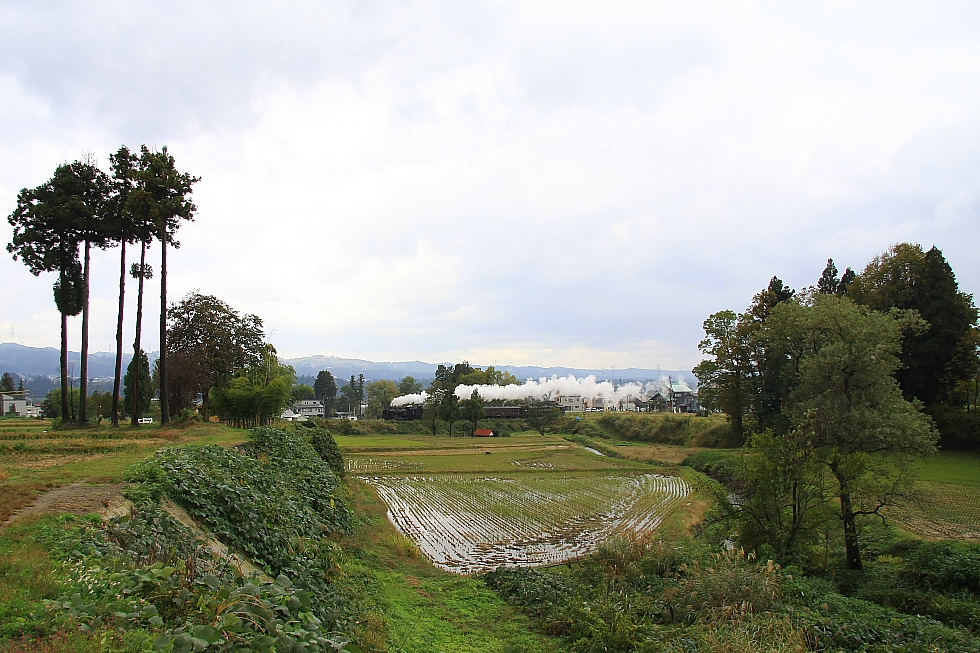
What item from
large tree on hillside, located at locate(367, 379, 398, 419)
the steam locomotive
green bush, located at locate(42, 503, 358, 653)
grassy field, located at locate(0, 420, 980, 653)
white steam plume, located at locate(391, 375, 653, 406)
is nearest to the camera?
green bush, located at locate(42, 503, 358, 653)

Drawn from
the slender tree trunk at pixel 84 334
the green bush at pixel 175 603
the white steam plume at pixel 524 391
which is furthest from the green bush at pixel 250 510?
the white steam plume at pixel 524 391

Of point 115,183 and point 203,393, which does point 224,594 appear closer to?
point 115,183

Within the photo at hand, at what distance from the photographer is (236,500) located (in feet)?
26.9

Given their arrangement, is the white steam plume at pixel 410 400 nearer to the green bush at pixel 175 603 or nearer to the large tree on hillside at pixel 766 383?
the large tree on hillside at pixel 766 383

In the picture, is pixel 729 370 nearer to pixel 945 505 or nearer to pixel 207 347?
pixel 945 505

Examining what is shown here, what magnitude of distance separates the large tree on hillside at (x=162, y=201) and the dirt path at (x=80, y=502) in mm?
17075

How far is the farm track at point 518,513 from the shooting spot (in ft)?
53.8

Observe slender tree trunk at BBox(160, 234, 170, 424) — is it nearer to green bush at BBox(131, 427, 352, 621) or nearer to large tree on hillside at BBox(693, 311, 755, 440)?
green bush at BBox(131, 427, 352, 621)

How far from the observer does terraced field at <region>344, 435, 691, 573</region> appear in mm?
16875

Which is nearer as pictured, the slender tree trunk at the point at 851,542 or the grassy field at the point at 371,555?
the grassy field at the point at 371,555

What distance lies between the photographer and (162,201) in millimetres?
23188

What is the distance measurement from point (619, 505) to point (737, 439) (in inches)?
1033

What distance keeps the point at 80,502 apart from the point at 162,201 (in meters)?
20.0

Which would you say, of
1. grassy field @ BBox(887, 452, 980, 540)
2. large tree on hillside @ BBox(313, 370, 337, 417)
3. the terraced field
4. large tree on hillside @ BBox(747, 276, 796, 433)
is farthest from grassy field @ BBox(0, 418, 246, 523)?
large tree on hillside @ BBox(313, 370, 337, 417)
